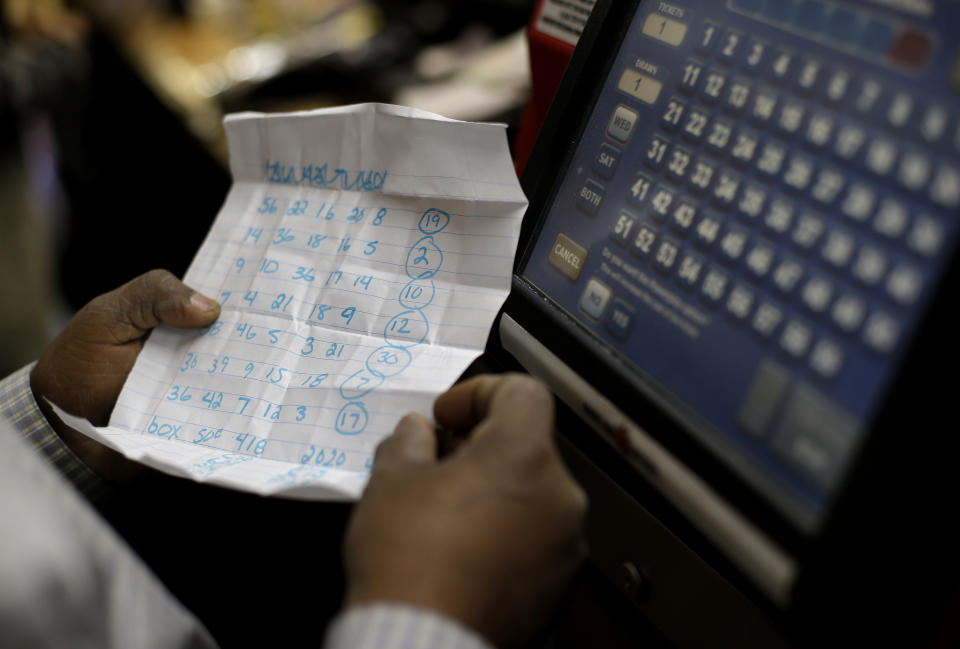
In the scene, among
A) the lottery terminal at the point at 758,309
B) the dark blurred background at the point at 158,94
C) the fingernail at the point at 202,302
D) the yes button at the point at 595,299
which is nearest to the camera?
the lottery terminal at the point at 758,309

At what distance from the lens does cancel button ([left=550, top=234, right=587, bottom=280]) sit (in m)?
0.47

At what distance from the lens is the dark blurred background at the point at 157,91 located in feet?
5.14

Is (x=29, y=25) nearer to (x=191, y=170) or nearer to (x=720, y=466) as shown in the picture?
(x=191, y=170)

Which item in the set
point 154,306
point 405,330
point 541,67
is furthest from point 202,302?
point 541,67

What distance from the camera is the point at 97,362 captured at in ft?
2.12

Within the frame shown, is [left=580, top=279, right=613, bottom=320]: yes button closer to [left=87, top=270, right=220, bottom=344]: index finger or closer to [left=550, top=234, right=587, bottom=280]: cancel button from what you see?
[left=550, top=234, right=587, bottom=280]: cancel button

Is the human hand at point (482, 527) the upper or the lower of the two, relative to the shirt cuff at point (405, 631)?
upper

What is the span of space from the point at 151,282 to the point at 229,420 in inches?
7.5

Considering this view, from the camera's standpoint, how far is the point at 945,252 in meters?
0.31

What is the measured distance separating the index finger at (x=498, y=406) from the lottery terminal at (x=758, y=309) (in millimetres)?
44

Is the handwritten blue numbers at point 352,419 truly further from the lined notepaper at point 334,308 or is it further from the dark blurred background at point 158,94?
the dark blurred background at point 158,94

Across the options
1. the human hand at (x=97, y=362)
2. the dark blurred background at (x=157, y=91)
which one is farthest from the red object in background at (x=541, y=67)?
the dark blurred background at (x=157, y=91)

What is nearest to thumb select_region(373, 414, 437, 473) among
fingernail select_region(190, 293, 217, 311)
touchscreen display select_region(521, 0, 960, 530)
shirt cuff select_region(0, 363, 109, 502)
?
touchscreen display select_region(521, 0, 960, 530)

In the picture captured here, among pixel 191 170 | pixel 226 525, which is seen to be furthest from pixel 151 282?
pixel 191 170
